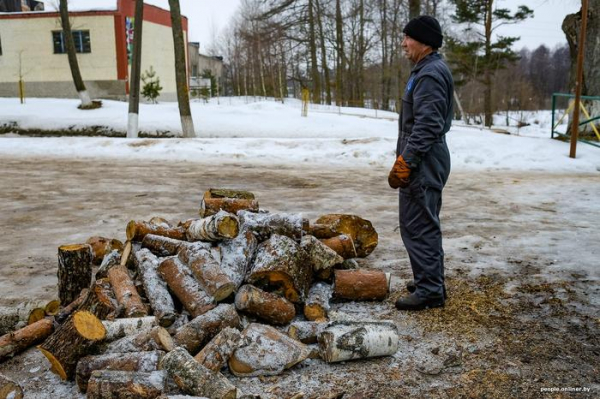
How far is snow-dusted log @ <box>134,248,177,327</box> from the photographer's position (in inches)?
140

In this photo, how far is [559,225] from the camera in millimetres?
6348

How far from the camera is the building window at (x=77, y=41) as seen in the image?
28078mm

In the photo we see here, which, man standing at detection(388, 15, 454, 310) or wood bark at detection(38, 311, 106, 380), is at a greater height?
man standing at detection(388, 15, 454, 310)

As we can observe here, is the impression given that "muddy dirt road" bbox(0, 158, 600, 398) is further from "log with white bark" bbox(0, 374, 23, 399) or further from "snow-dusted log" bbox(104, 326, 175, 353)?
"snow-dusted log" bbox(104, 326, 175, 353)

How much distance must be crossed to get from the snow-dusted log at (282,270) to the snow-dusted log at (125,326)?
76cm

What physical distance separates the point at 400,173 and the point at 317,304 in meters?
1.07

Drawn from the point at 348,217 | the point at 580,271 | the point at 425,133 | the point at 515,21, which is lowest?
the point at 580,271

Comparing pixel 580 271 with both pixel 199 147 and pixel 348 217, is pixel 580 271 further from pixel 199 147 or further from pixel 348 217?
pixel 199 147

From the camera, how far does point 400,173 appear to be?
143 inches

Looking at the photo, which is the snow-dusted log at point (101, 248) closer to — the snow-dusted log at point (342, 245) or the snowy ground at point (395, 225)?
the snowy ground at point (395, 225)

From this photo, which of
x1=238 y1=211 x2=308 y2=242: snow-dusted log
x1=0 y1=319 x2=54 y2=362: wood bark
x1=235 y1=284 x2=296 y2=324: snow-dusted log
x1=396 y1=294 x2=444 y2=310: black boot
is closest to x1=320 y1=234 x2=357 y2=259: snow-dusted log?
x1=238 y1=211 x2=308 y2=242: snow-dusted log

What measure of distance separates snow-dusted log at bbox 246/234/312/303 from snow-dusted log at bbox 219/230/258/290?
0.09 metres

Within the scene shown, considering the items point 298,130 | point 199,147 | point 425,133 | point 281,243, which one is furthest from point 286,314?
point 298,130

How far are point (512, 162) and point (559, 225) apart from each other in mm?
6227
